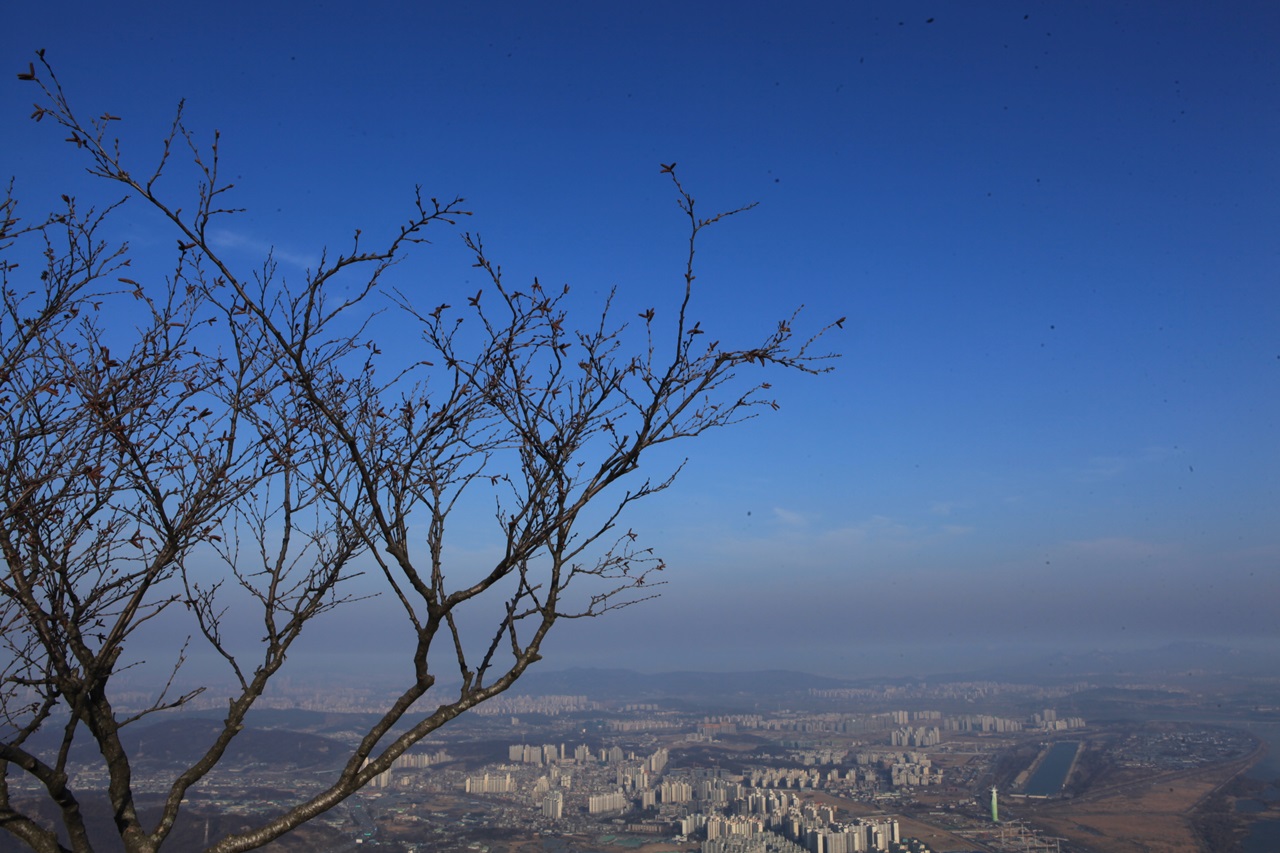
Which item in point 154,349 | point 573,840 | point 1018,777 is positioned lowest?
point 1018,777

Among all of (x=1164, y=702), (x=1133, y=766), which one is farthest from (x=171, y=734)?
(x=1164, y=702)

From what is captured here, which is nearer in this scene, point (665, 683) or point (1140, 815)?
point (1140, 815)

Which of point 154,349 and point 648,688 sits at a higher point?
point 154,349

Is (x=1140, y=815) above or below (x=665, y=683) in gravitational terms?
above

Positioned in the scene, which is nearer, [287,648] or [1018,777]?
[287,648]

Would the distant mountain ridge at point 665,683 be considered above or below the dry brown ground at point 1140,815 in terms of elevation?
below

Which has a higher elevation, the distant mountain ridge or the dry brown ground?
the dry brown ground

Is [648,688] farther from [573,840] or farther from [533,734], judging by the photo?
[573,840]

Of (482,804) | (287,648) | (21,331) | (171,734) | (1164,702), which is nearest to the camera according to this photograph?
(21,331)

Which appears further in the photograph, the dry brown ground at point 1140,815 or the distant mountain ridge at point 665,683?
the distant mountain ridge at point 665,683

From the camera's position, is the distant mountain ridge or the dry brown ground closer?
the dry brown ground

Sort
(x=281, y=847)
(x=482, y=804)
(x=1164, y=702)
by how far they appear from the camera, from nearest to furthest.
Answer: (x=281, y=847)
(x=482, y=804)
(x=1164, y=702)
